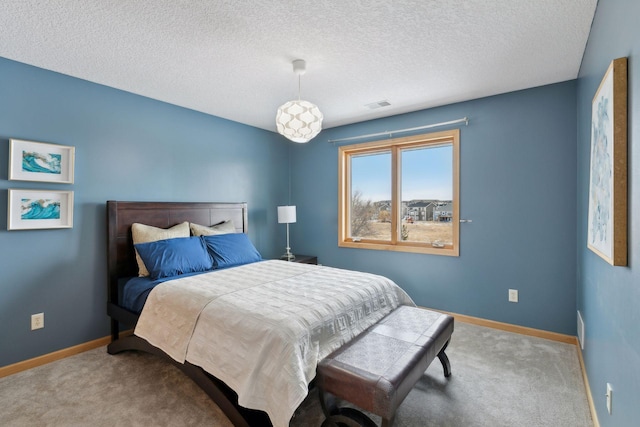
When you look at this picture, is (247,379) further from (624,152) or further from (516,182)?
(516,182)

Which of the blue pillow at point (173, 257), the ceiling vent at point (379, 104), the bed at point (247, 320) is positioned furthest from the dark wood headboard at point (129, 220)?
the ceiling vent at point (379, 104)

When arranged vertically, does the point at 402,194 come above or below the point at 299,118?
below

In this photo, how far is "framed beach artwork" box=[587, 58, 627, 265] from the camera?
121 centimetres

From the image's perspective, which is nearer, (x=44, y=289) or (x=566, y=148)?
(x=44, y=289)

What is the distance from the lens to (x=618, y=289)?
1.30 metres

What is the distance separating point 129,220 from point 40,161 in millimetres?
819

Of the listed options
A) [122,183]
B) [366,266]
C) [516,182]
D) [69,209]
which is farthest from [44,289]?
[516,182]

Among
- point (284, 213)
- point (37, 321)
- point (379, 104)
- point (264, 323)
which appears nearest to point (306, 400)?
point (264, 323)

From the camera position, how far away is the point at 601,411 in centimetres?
162

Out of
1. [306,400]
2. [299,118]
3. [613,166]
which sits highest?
[299,118]

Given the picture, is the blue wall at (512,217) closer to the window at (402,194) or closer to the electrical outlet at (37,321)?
the window at (402,194)

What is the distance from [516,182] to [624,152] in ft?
6.67

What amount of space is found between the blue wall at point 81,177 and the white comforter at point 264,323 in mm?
920

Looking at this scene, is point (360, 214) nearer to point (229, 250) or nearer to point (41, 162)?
point (229, 250)
